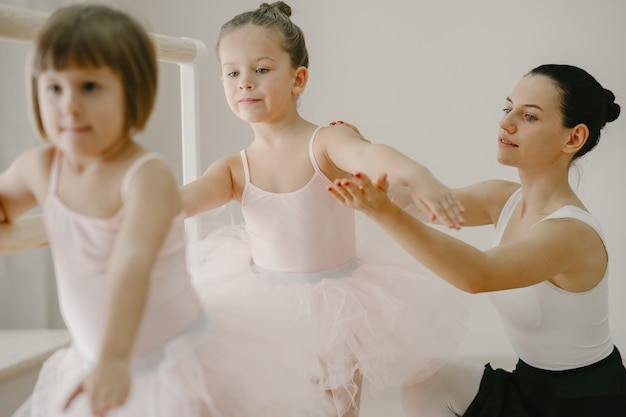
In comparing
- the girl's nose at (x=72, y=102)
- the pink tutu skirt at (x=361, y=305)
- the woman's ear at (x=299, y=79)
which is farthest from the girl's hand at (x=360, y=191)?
the girl's nose at (x=72, y=102)

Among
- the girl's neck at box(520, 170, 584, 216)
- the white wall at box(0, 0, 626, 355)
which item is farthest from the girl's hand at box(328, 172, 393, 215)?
the white wall at box(0, 0, 626, 355)

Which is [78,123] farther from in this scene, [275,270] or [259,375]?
[275,270]

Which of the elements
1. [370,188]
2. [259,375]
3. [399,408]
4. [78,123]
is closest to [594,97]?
[370,188]

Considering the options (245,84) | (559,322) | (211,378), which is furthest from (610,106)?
(211,378)

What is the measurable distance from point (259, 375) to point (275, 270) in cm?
42

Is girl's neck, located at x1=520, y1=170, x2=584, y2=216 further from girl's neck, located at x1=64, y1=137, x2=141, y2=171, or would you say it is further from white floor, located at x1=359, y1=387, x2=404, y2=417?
white floor, located at x1=359, y1=387, x2=404, y2=417

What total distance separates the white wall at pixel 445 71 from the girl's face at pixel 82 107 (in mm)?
1682

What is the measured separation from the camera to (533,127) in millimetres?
1253

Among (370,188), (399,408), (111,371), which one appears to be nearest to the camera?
(111,371)

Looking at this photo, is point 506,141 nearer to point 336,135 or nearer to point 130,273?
point 336,135

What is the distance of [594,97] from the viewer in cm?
131

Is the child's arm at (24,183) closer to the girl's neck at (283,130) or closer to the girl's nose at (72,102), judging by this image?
the girl's nose at (72,102)

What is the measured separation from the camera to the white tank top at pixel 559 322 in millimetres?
1327

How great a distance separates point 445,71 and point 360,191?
1502 millimetres
